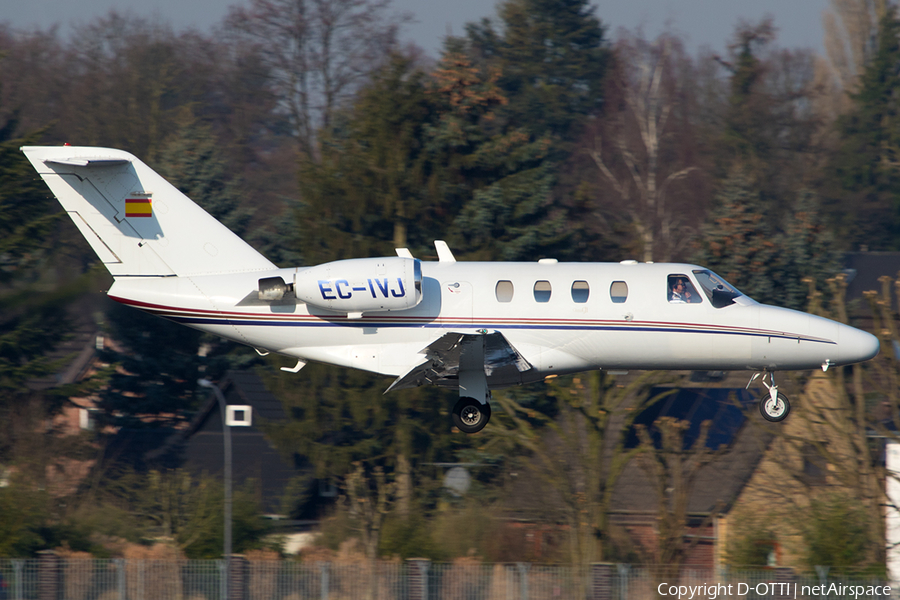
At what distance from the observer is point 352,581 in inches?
883

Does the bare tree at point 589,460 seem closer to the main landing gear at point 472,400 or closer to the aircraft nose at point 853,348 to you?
the aircraft nose at point 853,348

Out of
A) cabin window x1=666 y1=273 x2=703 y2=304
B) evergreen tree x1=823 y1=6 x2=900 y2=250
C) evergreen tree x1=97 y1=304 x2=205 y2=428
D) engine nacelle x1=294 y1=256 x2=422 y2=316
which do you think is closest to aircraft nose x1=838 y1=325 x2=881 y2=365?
cabin window x1=666 y1=273 x2=703 y2=304

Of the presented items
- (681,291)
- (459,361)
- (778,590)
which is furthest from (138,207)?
(778,590)

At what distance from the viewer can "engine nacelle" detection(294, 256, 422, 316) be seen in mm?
17969

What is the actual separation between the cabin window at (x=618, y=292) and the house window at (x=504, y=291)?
1849 millimetres

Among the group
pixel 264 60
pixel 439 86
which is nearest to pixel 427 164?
pixel 439 86

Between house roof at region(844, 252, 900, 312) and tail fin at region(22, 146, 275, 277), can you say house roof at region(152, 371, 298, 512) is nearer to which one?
tail fin at region(22, 146, 275, 277)

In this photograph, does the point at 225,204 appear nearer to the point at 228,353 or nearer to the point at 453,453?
the point at 228,353

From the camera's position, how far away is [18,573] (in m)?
22.6

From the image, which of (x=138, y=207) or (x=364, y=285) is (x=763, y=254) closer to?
(x=364, y=285)

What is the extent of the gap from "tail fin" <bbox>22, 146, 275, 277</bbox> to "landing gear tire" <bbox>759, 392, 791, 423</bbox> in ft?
32.4

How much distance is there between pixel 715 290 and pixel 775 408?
2.54 m

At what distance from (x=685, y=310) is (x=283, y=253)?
991 inches

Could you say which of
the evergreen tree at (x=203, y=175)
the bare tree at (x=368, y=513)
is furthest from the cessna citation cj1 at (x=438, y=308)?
the evergreen tree at (x=203, y=175)
